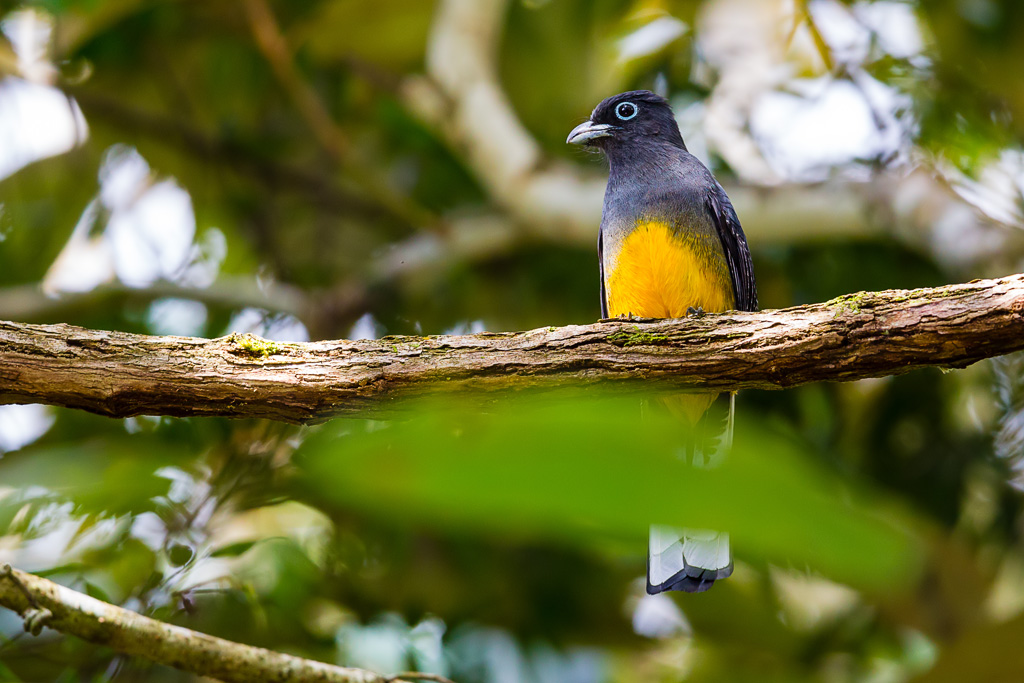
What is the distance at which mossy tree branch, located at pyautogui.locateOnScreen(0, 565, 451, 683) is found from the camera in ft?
7.08

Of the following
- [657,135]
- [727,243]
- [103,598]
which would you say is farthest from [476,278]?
[103,598]

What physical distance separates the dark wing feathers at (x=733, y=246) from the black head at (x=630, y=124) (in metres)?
0.66

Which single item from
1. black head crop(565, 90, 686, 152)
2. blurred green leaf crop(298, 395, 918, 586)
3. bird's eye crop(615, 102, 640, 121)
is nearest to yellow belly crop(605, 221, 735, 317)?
black head crop(565, 90, 686, 152)

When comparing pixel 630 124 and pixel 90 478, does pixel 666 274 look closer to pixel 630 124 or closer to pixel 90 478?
pixel 630 124

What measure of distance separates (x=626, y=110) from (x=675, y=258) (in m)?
1.18

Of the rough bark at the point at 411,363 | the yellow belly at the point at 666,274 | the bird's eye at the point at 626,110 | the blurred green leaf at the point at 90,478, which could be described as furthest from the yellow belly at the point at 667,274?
the blurred green leaf at the point at 90,478

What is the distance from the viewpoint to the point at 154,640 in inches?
86.4

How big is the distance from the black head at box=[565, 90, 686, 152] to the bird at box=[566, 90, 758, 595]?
225 millimetres

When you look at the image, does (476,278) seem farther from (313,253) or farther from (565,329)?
(565,329)

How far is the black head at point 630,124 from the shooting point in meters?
4.61

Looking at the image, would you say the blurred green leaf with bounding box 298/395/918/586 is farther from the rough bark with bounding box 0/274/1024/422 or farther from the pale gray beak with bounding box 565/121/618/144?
the pale gray beak with bounding box 565/121/618/144

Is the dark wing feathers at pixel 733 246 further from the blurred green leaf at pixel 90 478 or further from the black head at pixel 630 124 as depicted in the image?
the blurred green leaf at pixel 90 478

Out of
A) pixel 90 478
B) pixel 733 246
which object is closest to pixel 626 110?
pixel 733 246

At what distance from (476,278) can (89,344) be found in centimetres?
504
